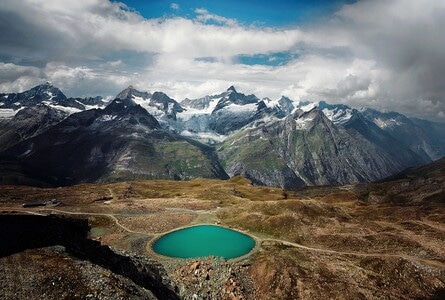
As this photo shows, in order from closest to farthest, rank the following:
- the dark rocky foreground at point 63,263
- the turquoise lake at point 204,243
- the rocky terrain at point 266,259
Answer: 1. the dark rocky foreground at point 63,263
2. the rocky terrain at point 266,259
3. the turquoise lake at point 204,243

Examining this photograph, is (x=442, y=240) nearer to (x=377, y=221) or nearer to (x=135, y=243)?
(x=377, y=221)

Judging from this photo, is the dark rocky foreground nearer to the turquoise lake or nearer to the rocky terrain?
the rocky terrain

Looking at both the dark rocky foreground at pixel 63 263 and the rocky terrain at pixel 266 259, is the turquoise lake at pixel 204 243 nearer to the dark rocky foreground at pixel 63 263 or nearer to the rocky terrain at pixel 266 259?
the rocky terrain at pixel 266 259

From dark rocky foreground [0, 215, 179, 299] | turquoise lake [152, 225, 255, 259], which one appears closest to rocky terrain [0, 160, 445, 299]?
dark rocky foreground [0, 215, 179, 299]

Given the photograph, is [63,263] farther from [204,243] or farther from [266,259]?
[204,243]

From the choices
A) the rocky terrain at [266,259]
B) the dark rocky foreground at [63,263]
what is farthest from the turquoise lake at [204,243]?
the dark rocky foreground at [63,263]

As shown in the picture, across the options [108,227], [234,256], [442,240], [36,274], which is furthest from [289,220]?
[36,274]
